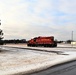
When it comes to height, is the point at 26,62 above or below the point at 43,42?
below

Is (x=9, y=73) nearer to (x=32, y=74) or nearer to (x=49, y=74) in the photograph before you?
(x=32, y=74)

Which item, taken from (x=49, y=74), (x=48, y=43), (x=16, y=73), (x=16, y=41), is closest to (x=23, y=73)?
(x=16, y=73)

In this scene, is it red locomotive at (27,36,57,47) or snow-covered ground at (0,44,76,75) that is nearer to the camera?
snow-covered ground at (0,44,76,75)

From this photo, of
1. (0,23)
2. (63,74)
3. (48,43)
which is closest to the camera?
(63,74)

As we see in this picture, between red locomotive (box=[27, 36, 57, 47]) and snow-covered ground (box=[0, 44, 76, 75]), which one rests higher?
red locomotive (box=[27, 36, 57, 47])

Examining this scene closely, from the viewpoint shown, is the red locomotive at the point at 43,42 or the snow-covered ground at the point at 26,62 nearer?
the snow-covered ground at the point at 26,62

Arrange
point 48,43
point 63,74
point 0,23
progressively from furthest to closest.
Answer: point 48,43 < point 0,23 < point 63,74

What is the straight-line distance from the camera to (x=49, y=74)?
597 inches

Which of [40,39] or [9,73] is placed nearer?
[9,73]

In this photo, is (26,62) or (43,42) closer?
(26,62)

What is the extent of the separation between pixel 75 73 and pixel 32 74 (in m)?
2.48

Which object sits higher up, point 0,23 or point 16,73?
point 0,23

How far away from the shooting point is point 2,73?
50.2 ft

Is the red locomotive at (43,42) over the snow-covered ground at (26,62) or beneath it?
over
